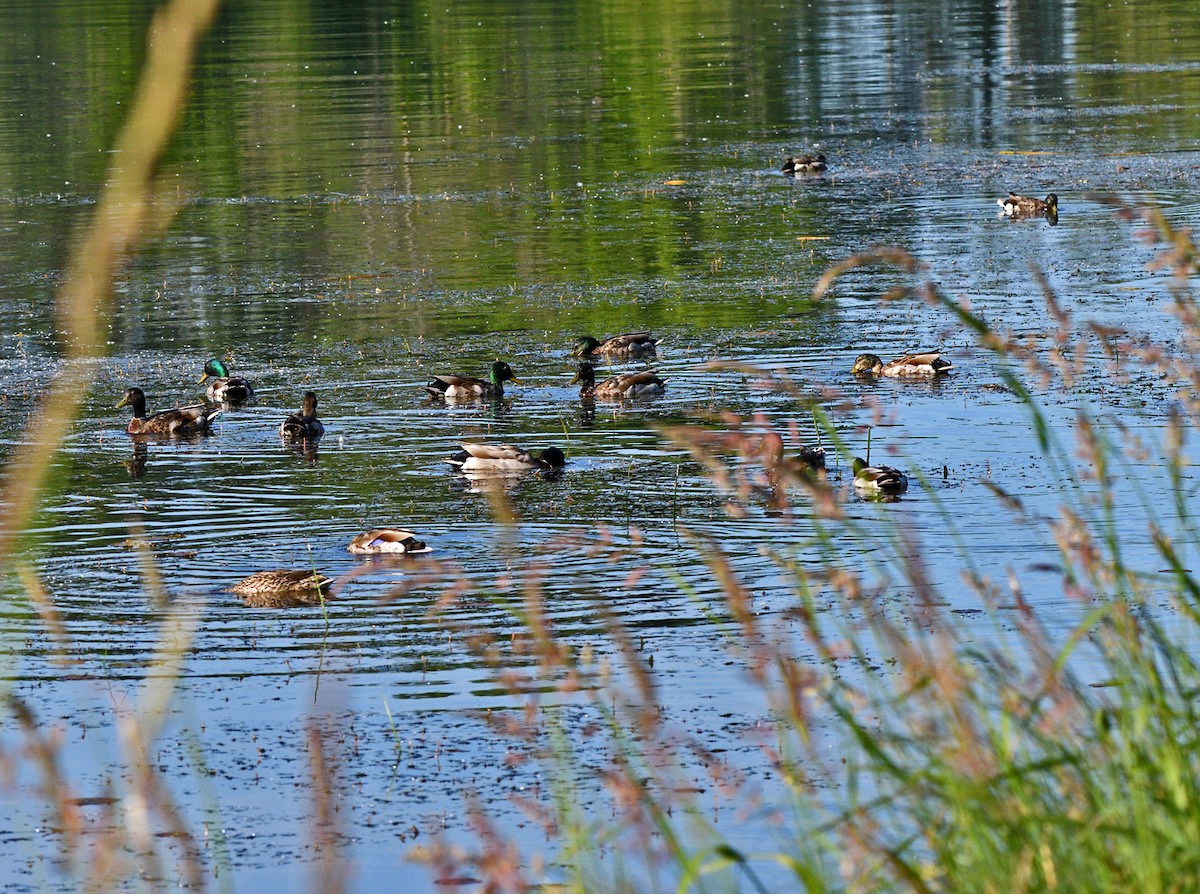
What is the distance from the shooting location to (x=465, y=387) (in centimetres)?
1620

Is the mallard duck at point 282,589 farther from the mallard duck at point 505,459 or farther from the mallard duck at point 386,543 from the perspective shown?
the mallard duck at point 505,459

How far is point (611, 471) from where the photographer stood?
14.0m

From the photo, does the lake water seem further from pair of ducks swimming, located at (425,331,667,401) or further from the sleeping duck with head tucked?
the sleeping duck with head tucked

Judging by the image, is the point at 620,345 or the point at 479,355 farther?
the point at 479,355

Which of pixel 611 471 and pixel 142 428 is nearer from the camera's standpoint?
pixel 611 471

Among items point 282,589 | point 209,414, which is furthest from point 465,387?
point 282,589

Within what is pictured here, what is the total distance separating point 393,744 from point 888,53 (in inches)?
1716

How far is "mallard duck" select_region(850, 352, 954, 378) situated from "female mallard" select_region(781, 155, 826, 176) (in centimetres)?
1299

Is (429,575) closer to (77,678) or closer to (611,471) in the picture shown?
(77,678)

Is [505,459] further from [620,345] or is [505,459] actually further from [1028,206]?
[1028,206]

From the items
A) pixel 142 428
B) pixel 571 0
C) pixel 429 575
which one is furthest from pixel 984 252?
pixel 571 0

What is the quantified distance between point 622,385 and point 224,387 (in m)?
3.42

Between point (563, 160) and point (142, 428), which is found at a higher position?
point (563, 160)

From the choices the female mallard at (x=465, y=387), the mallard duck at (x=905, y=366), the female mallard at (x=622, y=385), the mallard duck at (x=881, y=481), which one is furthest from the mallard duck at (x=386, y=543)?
the mallard duck at (x=905, y=366)
